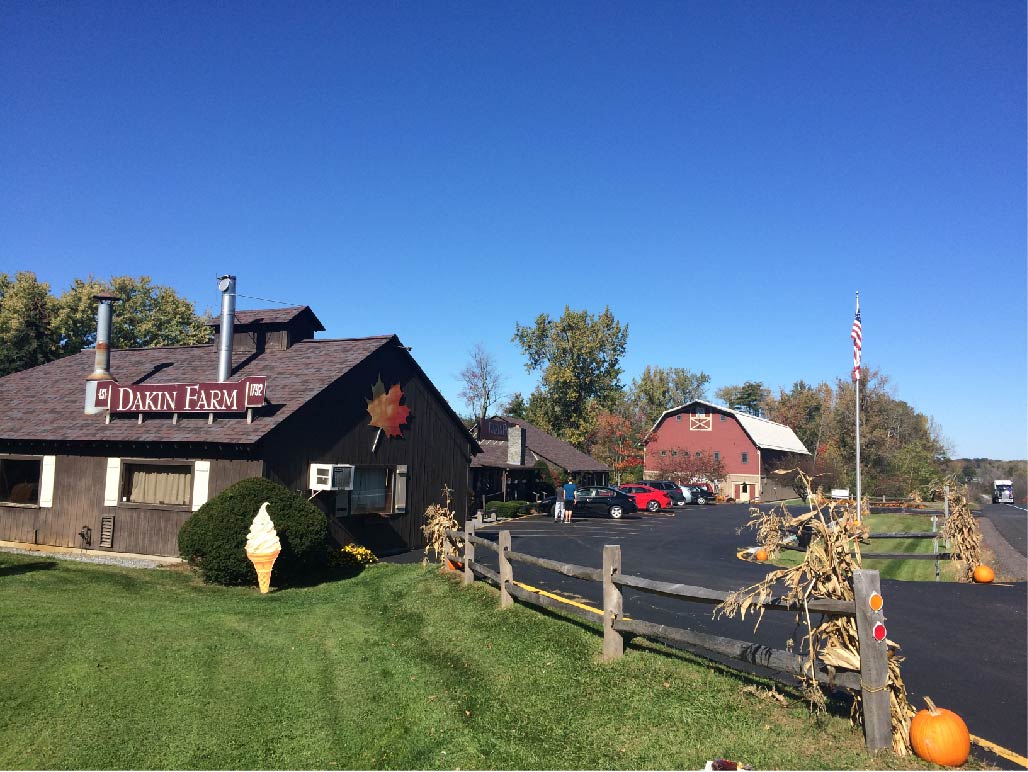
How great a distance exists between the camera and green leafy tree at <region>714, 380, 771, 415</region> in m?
111

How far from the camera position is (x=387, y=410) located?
22891mm

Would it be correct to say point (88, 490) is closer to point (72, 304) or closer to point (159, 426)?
point (159, 426)

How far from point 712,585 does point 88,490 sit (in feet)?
53.6

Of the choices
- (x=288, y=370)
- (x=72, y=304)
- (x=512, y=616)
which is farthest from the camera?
(x=72, y=304)

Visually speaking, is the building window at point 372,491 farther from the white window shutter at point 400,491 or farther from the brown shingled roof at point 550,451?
the brown shingled roof at point 550,451

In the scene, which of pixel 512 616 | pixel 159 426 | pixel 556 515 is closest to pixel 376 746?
pixel 512 616

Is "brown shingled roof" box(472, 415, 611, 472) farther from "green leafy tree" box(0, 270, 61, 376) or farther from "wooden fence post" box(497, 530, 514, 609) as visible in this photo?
"wooden fence post" box(497, 530, 514, 609)

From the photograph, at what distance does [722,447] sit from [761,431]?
16.9ft

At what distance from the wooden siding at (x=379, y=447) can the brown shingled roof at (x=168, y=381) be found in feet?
1.60

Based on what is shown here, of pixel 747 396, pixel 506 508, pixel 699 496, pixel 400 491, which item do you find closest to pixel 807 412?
pixel 747 396

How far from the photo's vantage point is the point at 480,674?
27.1 ft

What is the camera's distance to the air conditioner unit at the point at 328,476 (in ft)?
62.8

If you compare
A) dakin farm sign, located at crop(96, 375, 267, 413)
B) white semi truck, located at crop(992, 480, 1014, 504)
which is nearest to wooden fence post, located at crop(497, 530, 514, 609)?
dakin farm sign, located at crop(96, 375, 267, 413)

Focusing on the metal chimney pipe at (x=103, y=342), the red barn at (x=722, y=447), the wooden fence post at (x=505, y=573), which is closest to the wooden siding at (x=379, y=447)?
the metal chimney pipe at (x=103, y=342)
